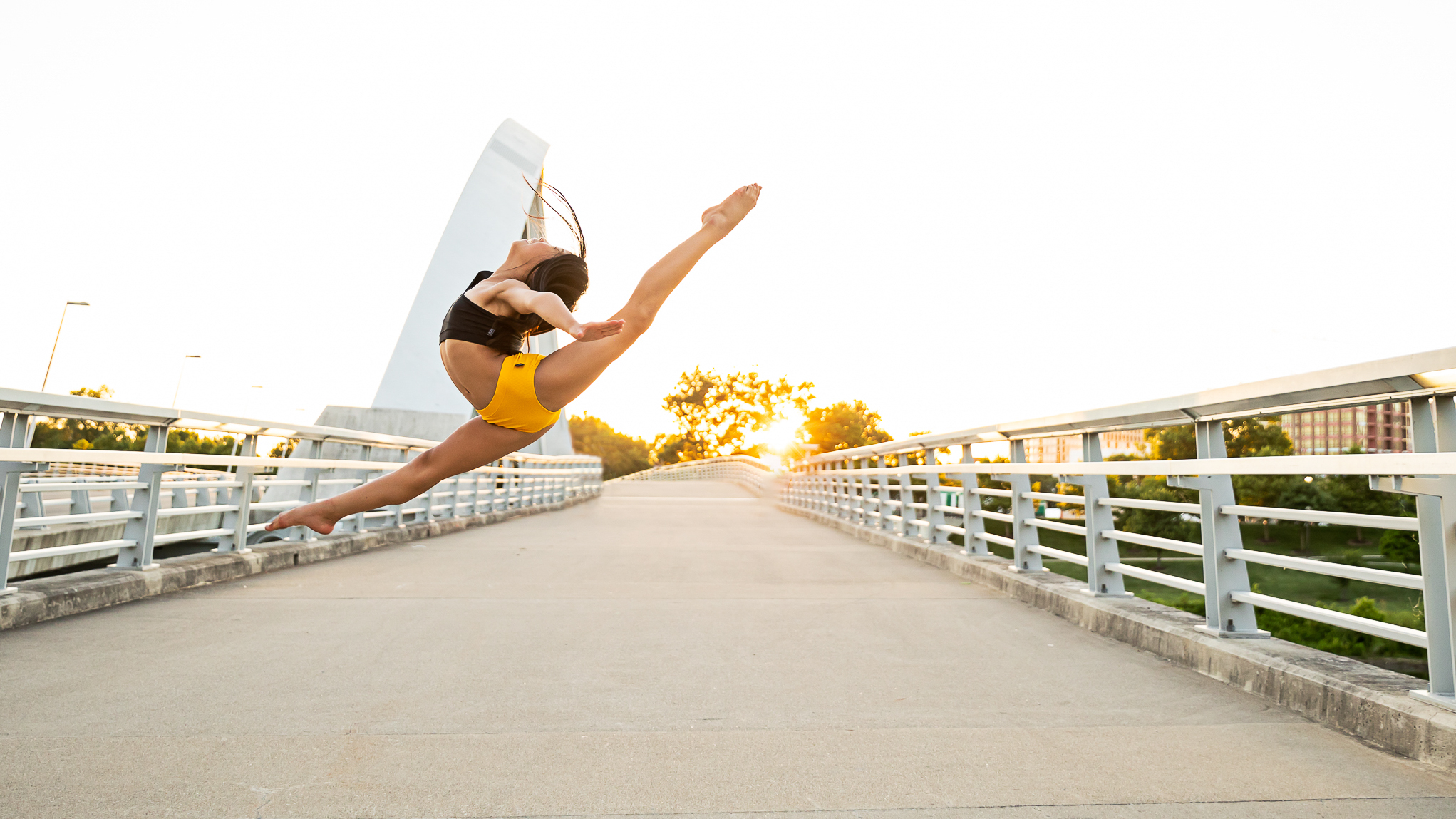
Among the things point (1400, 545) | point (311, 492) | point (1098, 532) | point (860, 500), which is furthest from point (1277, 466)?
point (1400, 545)

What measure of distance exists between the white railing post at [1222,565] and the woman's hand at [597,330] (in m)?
3.22

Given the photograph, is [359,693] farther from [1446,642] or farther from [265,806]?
[1446,642]

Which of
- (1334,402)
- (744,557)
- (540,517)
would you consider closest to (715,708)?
(1334,402)

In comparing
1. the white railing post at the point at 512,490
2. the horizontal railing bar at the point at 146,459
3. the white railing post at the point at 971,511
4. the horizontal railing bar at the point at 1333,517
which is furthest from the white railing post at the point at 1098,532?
the white railing post at the point at 512,490

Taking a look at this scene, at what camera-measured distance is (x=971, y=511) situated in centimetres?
850

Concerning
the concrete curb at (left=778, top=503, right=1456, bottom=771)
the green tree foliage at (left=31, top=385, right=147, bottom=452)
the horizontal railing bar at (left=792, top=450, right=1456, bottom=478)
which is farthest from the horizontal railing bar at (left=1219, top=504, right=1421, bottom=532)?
the green tree foliage at (left=31, top=385, right=147, bottom=452)

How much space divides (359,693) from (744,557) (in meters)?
6.15

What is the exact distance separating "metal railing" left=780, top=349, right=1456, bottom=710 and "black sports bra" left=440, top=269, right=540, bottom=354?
2.44 metres

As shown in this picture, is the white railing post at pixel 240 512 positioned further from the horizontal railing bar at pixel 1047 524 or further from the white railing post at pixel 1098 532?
the white railing post at pixel 1098 532

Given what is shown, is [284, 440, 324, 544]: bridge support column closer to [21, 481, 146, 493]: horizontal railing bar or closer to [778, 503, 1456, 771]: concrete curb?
[21, 481, 146, 493]: horizontal railing bar

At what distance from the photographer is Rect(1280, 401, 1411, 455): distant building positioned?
3.60 meters

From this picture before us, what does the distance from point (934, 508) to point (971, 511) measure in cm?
120

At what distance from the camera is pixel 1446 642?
3.16 m

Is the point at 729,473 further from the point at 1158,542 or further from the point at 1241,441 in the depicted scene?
the point at 1241,441
